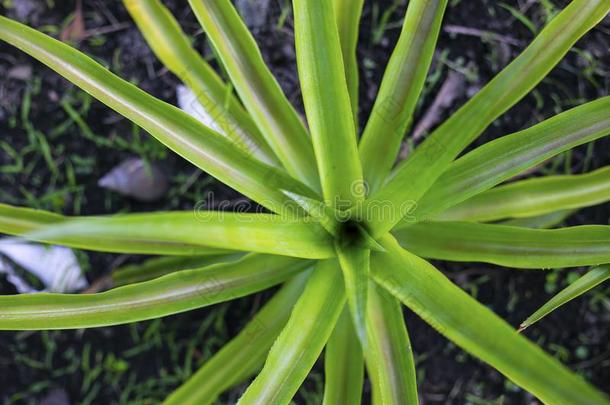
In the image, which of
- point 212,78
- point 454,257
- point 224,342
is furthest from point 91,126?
point 454,257

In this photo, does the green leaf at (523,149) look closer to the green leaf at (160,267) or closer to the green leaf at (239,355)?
the green leaf at (239,355)

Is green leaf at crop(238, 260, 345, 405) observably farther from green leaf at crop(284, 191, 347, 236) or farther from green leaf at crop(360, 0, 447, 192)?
green leaf at crop(360, 0, 447, 192)

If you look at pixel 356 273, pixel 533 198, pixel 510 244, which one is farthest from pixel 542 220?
pixel 356 273

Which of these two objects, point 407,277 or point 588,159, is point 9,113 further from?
point 588,159

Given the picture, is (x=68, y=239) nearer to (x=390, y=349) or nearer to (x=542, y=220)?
(x=390, y=349)

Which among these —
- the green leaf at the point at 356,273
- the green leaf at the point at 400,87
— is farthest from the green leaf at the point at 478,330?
the green leaf at the point at 400,87

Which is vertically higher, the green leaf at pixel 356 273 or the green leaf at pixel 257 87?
the green leaf at pixel 257 87
